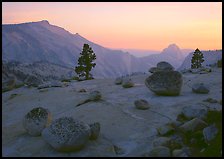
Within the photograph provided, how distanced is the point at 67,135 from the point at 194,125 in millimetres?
6833

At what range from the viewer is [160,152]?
620 inches

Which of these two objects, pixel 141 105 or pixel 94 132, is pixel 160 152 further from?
pixel 141 105

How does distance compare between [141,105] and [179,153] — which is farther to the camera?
[141,105]

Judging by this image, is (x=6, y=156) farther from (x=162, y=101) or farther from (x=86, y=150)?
(x=162, y=101)

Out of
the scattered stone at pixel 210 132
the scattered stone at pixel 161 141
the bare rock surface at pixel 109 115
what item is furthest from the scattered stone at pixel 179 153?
the bare rock surface at pixel 109 115

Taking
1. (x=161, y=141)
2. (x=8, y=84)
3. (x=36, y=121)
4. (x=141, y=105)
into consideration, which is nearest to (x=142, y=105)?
(x=141, y=105)

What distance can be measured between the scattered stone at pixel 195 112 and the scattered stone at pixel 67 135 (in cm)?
641

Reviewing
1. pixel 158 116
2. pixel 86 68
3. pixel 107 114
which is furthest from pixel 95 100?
pixel 86 68

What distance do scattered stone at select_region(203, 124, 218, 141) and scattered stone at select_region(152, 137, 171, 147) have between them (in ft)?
6.11

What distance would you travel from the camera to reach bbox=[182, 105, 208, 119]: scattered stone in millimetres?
19844

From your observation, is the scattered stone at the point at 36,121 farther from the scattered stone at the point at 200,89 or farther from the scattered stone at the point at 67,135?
the scattered stone at the point at 200,89

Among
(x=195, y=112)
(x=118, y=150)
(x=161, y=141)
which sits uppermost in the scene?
(x=195, y=112)

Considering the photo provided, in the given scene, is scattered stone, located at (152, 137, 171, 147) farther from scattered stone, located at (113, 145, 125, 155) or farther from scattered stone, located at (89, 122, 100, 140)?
scattered stone, located at (89, 122, 100, 140)

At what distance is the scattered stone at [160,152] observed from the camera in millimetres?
15711
